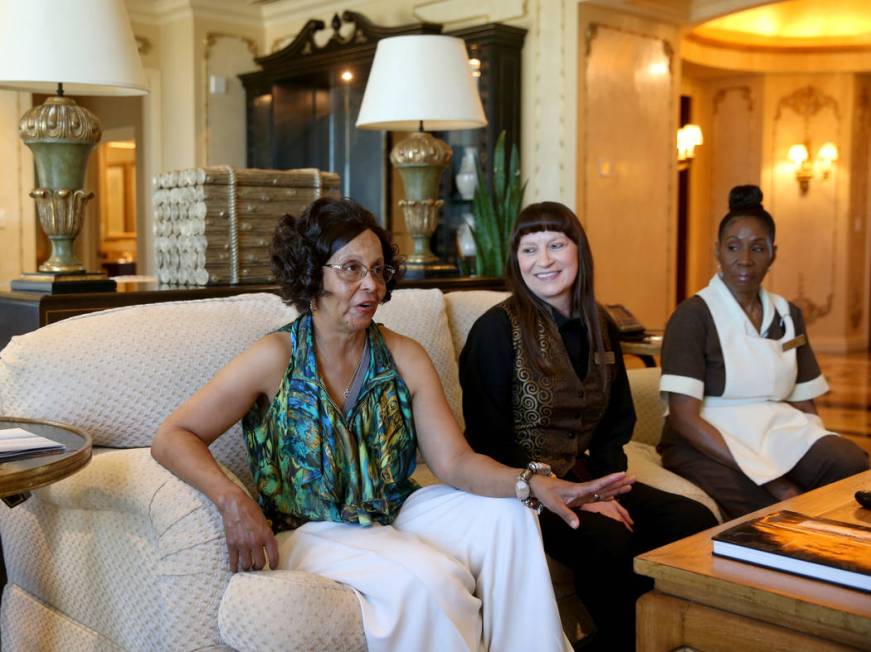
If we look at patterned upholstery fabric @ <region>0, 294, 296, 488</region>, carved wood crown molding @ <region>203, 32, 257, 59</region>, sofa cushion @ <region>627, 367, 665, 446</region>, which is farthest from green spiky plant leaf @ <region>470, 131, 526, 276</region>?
carved wood crown molding @ <region>203, 32, 257, 59</region>

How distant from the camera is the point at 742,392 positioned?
2.71 meters

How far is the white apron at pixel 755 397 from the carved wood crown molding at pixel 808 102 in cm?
652

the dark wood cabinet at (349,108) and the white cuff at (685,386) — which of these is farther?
the dark wood cabinet at (349,108)

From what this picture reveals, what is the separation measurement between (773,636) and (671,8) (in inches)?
207

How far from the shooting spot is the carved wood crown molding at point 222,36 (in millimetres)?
7055

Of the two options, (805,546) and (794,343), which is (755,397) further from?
(805,546)

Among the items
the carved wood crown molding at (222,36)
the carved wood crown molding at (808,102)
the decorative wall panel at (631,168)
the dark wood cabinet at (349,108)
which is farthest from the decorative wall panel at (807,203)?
the carved wood crown molding at (222,36)

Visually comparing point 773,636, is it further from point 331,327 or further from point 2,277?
point 2,277

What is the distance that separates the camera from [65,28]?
2393 millimetres

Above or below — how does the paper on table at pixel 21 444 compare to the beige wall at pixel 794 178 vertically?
below

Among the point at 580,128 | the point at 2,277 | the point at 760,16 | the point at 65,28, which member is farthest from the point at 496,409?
the point at 760,16

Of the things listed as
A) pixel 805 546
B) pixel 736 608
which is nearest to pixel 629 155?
pixel 805 546

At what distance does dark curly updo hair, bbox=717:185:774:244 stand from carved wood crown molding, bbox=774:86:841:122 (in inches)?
251

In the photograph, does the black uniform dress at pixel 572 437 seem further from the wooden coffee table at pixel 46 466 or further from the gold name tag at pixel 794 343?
the wooden coffee table at pixel 46 466
